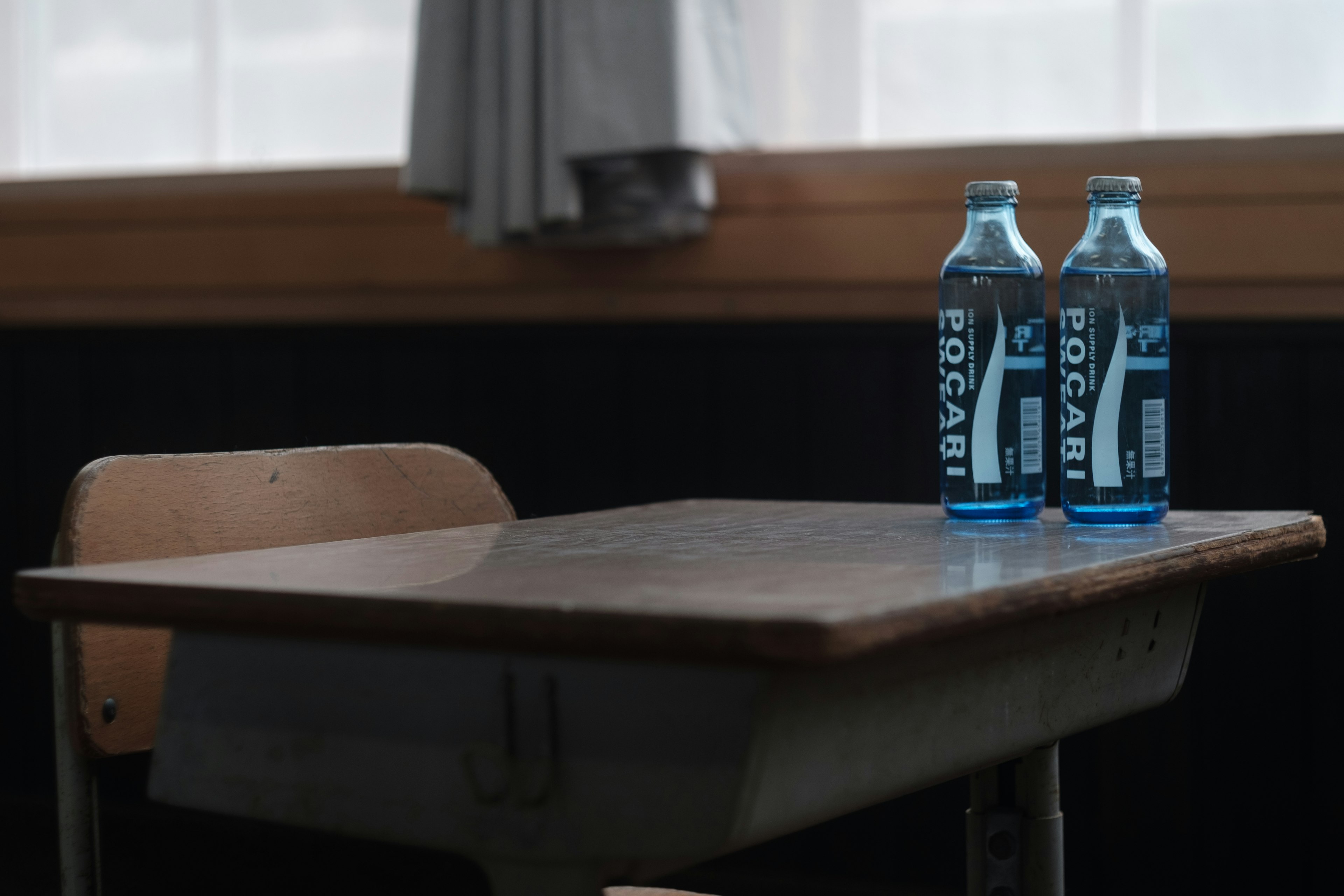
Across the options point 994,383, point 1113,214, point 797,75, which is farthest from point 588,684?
point 797,75

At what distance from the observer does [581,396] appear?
91.1 inches

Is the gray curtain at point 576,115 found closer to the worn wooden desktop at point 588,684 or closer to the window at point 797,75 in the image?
the window at point 797,75

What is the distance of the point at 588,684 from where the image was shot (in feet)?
2.15

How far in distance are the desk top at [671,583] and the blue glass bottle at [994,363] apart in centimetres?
4

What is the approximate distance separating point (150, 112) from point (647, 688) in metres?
2.34

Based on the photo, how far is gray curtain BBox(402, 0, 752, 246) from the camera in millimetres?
2031

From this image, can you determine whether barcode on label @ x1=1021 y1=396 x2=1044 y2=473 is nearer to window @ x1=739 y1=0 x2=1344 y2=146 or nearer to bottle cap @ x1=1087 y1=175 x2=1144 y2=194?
bottle cap @ x1=1087 y1=175 x2=1144 y2=194

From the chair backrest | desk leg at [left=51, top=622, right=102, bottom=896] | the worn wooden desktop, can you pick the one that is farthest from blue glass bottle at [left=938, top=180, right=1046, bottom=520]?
desk leg at [left=51, top=622, right=102, bottom=896]

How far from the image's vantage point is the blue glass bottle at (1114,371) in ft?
3.44

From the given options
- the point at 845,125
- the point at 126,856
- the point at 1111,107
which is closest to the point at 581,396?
the point at 845,125

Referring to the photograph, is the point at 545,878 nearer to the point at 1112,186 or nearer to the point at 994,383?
the point at 994,383

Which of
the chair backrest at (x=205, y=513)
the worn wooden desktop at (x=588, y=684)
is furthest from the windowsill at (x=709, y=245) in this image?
the worn wooden desktop at (x=588, y=684)

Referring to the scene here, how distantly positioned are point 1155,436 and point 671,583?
1.61 feet

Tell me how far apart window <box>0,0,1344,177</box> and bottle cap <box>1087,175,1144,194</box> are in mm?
1019
